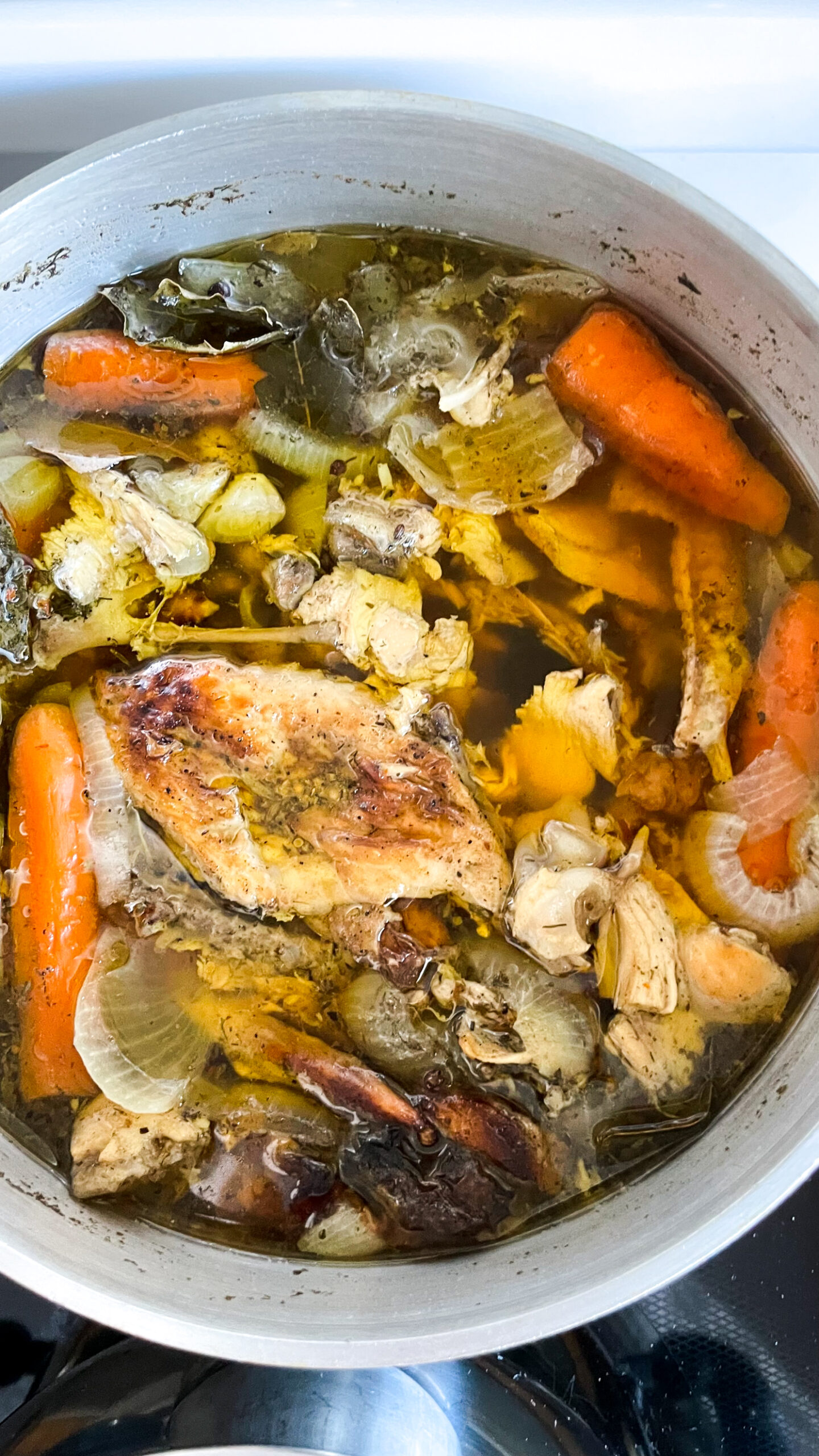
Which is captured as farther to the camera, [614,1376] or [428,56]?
[614,1376]

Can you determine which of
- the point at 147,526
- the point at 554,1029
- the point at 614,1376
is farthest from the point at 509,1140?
the point at 147,526

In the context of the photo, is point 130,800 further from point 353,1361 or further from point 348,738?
point 353,1361

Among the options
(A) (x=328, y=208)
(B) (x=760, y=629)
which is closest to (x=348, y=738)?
(B) (x=760, y=629)

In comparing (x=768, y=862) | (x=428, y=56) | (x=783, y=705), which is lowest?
(x=768, y=862)

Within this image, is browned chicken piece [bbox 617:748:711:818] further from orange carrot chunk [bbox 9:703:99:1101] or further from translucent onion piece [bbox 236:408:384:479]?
orange carrot chunk [bbox 9:703:99:1101]

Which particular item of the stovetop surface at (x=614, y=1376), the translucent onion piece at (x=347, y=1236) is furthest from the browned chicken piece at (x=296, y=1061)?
the stovetop surface at (x=614, y=1376)

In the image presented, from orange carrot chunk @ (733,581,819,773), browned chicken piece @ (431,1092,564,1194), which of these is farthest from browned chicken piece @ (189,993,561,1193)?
orange carrot chunk @ (733,581,819,773)

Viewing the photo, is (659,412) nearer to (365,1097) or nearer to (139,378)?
(139,378)
